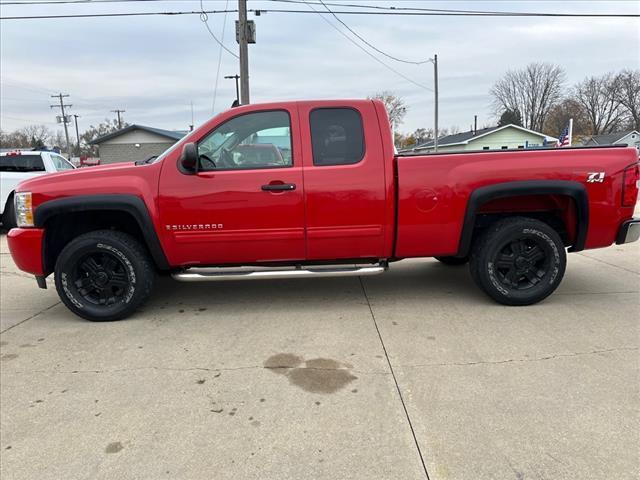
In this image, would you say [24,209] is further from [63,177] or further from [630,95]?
[630,95]

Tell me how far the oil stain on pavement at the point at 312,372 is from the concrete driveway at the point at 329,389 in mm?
14

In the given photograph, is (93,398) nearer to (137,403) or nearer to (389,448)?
(137,403)

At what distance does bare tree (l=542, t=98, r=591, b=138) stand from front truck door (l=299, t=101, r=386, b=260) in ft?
221

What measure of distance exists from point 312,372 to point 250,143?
215 cm

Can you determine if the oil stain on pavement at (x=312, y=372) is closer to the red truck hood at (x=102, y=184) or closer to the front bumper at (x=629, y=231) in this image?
the red truck hood at (x=102, y=184)

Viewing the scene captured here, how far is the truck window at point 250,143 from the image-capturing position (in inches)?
162

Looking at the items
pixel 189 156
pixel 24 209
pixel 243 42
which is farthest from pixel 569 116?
pixel 24 209

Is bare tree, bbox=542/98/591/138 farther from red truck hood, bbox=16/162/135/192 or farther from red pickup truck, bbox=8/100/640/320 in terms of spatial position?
red truck hood, bbox=16/162/135/192

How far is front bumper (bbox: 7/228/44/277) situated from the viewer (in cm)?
412

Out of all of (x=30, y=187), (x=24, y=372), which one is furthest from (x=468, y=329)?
(x=30, y=187)

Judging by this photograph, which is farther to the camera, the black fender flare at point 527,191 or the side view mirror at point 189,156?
the black fender flare at point 527,191

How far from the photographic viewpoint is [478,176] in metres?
4.07

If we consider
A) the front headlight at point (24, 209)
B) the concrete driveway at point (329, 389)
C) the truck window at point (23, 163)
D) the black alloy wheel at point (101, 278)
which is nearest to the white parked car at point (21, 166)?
the truck window at point (23, 163)

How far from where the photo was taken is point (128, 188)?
403 centimetres
